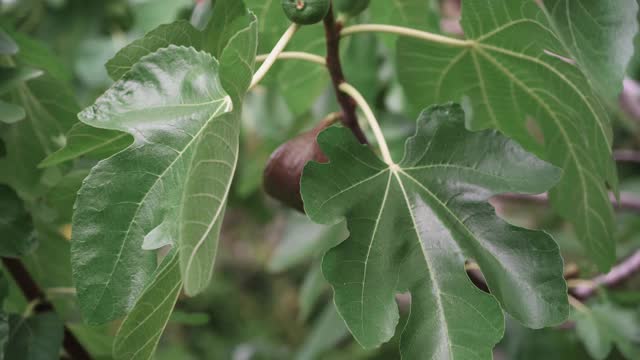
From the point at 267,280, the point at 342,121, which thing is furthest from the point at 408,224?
the point at 267,280

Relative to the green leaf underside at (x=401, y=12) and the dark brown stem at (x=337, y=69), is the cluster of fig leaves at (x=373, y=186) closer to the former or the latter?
the dark brown stem at (x=337, y=69)

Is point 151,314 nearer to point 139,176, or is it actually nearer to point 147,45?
point 139,176

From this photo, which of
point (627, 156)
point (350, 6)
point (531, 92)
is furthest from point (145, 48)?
point (627, 156)

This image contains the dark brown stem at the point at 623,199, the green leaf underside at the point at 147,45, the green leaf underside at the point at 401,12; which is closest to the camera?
the green leaf underside at the point at 147,45

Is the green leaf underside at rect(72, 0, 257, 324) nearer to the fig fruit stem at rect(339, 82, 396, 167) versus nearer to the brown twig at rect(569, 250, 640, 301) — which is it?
the fig fruit stem at rect(339, 82, 396, 167)

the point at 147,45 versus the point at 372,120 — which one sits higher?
the point at 147,45

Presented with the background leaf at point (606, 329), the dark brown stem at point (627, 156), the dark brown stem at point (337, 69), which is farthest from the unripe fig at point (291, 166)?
the dark brown stem at point (627, 156)

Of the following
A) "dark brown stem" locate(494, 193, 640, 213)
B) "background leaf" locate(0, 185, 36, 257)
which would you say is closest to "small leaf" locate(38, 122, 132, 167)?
"background leaf" locate(0, 185, 36, 257)
